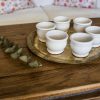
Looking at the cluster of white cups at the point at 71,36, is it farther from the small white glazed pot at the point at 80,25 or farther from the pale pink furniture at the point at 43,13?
the pale pink furniture at the point at 43,13

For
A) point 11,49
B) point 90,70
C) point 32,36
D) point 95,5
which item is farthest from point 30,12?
point 90,70

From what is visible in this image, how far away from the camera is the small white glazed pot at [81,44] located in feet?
3.22

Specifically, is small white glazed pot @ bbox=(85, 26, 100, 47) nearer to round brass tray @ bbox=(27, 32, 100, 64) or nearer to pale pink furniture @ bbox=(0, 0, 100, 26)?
round brass tray @ bbox=(27, 32, 100, 64)

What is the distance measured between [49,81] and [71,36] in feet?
0.85

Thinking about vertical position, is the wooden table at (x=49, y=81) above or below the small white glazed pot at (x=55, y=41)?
below

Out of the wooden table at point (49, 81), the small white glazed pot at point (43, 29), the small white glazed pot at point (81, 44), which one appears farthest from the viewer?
the small white glazed pot at point (43, 29)

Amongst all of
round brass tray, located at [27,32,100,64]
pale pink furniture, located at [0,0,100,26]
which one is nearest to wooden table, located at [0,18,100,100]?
round brass tray, located at [27,32,100,64]

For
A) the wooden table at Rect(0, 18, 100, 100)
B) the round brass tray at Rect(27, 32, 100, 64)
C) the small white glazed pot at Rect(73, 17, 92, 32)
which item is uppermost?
the small white glazed pot at Rect(73, 17, 92, 32)

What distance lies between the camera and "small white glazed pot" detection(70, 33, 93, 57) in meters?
0.98

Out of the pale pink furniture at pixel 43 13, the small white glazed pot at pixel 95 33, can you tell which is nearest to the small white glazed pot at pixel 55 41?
the small white glazed pot at pixel 95 33

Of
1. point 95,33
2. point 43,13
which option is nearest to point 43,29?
point 95,33

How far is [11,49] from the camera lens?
1074mm

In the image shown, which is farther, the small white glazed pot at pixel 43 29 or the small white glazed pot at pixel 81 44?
the small white glazed pot at pixel 43 29

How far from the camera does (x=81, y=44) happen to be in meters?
0.98
